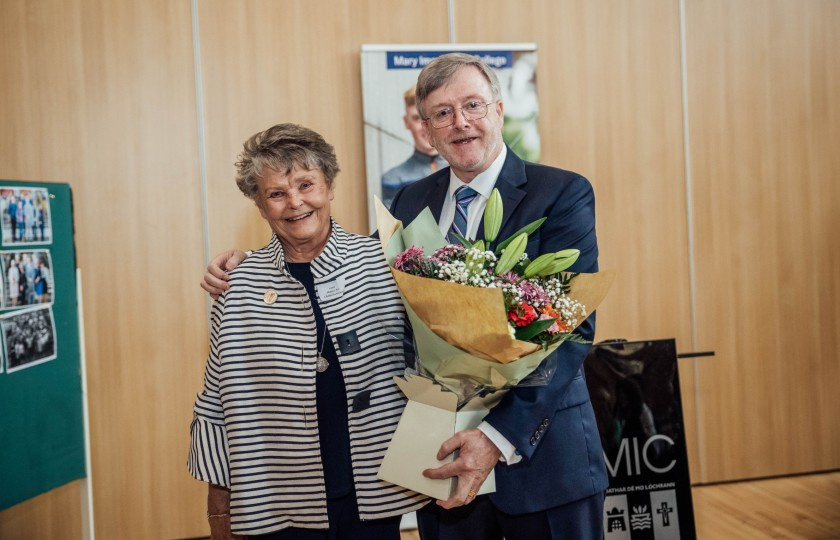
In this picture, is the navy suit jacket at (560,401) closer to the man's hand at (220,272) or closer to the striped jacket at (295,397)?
the striped jacket at (295,397)

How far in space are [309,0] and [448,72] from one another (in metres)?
2.43

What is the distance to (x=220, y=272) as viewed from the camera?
178cm

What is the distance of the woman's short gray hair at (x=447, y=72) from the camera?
1881mm

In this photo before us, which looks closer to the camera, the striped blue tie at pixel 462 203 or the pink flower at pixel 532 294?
the pink flower at pixel 532 294

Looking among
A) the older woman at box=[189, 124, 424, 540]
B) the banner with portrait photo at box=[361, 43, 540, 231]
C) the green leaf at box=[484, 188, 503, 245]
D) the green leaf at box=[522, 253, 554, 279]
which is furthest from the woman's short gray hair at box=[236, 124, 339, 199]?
the banner with portrait photo at box=[361, 43, 540, 231]

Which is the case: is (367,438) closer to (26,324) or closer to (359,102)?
(26,324)

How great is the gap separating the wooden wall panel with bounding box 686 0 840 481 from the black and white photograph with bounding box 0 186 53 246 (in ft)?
11.1

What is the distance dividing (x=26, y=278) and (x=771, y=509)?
376cm

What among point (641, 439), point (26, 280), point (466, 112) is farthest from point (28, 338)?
point (641, 439)

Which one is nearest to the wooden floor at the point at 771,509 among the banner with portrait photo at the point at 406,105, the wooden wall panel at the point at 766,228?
the wooden wall panel at the point at 766,228

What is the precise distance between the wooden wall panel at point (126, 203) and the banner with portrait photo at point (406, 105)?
92 centimetres

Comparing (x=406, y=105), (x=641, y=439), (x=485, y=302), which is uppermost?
(x=406, y=105)

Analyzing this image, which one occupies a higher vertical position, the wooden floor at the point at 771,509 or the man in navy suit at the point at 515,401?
the man in navy suit at the point at 515,401

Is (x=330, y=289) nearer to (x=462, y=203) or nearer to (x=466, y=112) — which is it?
(x=462, y=203)
